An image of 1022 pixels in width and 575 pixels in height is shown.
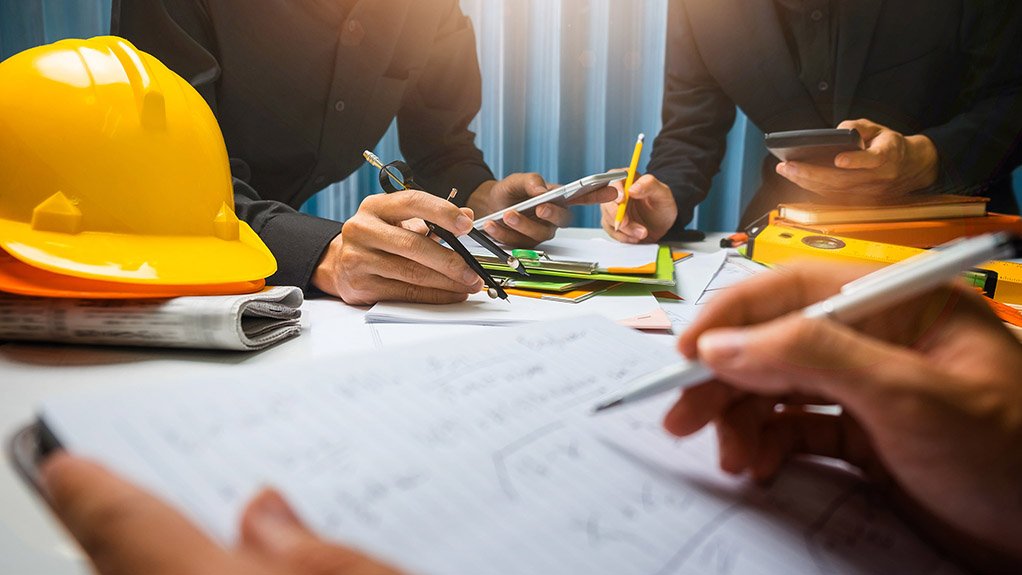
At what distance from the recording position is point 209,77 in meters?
0.91

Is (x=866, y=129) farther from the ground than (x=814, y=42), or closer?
closer

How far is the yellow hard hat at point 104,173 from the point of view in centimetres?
49

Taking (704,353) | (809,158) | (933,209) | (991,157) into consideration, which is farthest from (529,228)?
(991,157)

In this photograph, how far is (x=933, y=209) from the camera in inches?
31.9

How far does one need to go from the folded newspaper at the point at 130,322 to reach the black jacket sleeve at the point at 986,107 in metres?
1.06

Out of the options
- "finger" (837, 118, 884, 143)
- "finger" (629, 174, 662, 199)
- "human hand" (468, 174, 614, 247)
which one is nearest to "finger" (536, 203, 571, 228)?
"human hand" (468, 174, 614, 247)

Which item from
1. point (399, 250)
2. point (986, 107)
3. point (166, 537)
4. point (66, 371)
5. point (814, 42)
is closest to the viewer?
point (166, 537)

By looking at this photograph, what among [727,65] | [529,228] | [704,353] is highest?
[727,65]

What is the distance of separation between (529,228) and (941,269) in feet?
2.17

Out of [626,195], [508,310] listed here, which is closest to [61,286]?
[508,310]

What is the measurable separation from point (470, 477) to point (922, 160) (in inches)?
38.8

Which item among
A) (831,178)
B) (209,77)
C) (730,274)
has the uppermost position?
(209,77)

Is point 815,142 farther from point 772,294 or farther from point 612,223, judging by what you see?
point 772,294

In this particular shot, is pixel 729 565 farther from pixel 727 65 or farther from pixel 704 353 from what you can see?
pixel 727 65
